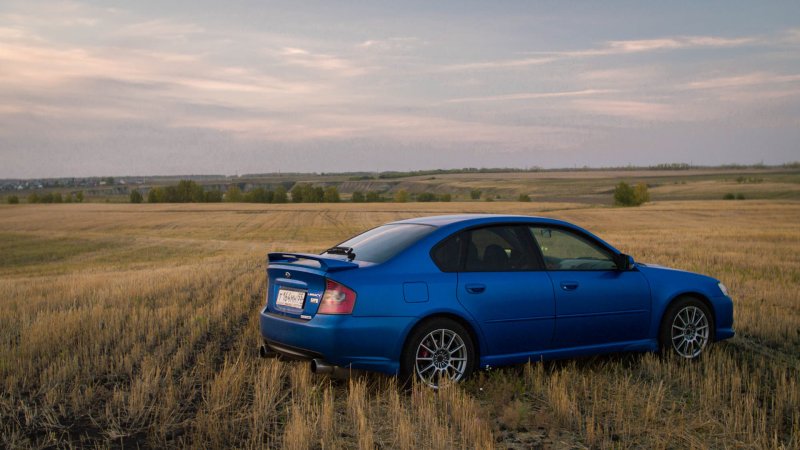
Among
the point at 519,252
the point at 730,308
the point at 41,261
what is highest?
the point at 519,252

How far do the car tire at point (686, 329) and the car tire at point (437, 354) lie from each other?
2.25 metres

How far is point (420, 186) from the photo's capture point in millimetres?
187750

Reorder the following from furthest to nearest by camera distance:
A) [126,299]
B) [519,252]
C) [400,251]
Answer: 1. [126,299]
2. [519,252]
3. [400,251]

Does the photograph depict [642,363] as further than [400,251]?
Yes

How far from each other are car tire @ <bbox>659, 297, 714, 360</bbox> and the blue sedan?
12 mm

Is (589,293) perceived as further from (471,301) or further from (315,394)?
(315,394)

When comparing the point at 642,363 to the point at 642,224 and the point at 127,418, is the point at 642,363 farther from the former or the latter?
the point at 642,224

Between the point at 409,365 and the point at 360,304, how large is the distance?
639 mm

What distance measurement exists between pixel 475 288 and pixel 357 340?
3.74ft

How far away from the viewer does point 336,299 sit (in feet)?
19.4

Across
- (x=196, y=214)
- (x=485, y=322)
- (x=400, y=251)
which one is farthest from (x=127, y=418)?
(x=196, y=214)

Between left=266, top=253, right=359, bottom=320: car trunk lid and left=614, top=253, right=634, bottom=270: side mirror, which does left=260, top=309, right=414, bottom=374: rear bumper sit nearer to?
left=266, top=253, right=359, bottom=320: car trunk lid

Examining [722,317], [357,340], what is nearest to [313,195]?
[722,317]

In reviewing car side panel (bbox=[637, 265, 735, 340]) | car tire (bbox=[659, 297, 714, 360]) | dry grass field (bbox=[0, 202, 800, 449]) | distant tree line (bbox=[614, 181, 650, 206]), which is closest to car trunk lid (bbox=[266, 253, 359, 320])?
dry grass field (bbox=[0, 202, 800, 449])
